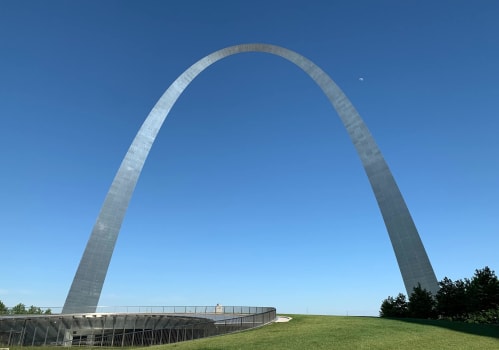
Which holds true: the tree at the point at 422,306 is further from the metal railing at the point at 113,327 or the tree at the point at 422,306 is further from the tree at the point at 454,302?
the metal railing at the point at 113,327

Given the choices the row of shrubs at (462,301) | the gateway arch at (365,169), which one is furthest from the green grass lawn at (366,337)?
the gateway arch at (365,169)

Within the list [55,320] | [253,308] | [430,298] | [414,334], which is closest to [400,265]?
[430,298]

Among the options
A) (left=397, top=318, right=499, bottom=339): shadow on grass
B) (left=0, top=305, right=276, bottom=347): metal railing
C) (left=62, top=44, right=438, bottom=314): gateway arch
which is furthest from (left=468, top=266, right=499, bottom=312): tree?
(left=0, top=305, right=276, bottom=347): metal railing

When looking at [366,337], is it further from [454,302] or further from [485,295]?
[485,295]

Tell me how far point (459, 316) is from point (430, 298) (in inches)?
99.7

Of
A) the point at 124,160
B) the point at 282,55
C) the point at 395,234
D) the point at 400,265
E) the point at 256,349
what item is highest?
the point at 282,55

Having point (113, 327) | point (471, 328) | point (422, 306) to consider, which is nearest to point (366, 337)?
point (471, 328)

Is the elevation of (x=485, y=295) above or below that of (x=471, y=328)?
above

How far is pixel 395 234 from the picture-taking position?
132ft

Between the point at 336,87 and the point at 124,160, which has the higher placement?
the point at 336,87

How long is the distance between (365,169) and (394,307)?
53.9 feet

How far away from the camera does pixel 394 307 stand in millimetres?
33656

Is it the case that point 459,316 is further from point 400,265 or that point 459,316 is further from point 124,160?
point 124,160

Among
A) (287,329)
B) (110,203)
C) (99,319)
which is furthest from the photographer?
(110,203)
